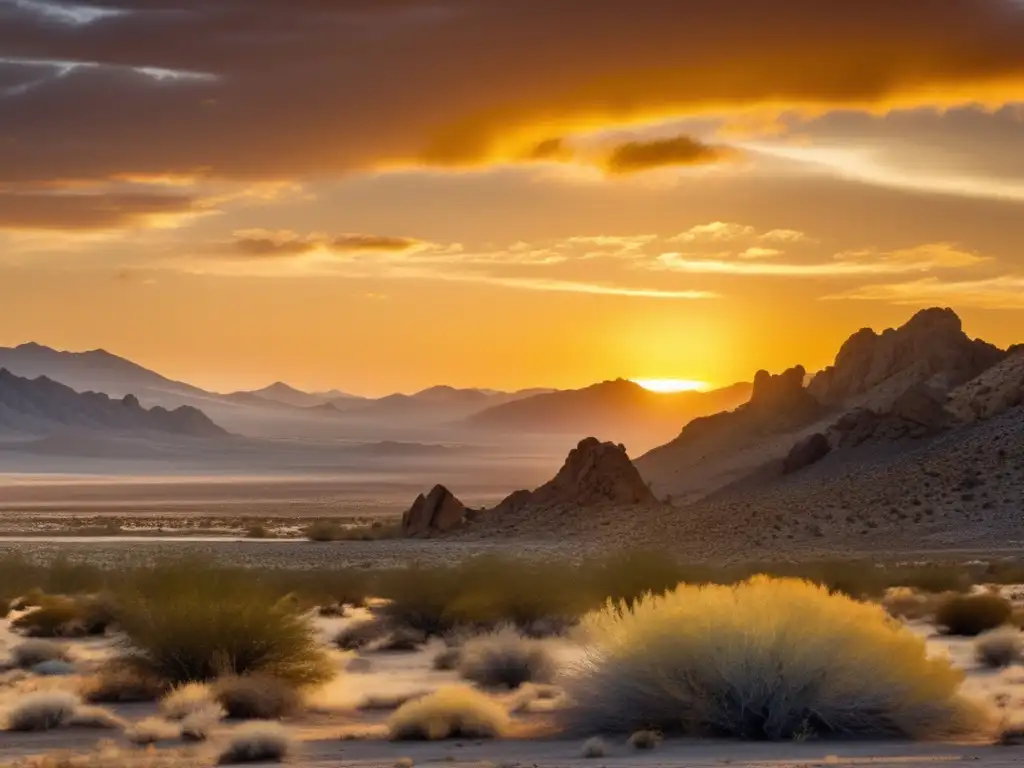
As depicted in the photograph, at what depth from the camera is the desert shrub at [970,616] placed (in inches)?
→ 1224

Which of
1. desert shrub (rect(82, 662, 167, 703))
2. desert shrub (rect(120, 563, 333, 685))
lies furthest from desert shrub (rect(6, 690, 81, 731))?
desert shrub (rect(120, 563, 333, 685))

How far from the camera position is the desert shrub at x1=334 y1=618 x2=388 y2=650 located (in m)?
30.2

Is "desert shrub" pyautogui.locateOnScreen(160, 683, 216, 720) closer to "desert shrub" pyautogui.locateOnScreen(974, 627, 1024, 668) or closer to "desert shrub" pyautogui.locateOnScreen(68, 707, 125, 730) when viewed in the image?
"desert shrub" pyautogui.locateOnScreen(68, 707, 125, 730)

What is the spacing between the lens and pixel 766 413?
13562 centimetres

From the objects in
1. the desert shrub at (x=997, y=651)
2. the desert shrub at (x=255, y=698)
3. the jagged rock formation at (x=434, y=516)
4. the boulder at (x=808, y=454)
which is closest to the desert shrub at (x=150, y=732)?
the desert shrub at (x=255, y=698)

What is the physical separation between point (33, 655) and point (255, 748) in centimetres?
1182

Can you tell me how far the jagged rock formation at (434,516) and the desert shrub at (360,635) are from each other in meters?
53.0

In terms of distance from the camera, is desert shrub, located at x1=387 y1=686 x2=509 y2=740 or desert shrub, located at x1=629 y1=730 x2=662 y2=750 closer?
desert shrub, located at x1=629 y1=730 x2=662 y2=750

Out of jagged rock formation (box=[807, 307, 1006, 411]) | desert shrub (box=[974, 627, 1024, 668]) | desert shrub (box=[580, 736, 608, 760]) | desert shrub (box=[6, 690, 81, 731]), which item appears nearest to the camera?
desert shrub (box=[580, 736, 608, 760])

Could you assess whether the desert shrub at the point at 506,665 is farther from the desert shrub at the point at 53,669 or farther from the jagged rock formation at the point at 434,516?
the jagged rock formation at the point at 434,516

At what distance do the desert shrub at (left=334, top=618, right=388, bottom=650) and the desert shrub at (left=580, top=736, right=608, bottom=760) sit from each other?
45.6 ft

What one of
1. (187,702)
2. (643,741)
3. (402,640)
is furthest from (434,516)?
(643,741)

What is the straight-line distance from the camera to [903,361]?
12131 centimetres

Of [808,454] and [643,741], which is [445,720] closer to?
[643,741]
